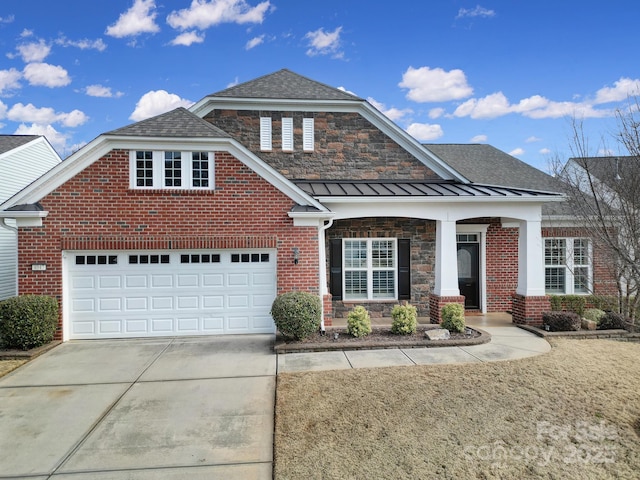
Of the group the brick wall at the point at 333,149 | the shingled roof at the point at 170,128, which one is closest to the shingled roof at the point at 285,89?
the brick wall at the point at 333,149

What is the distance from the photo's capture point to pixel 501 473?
398cm

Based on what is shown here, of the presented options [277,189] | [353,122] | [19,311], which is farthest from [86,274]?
[353,122]

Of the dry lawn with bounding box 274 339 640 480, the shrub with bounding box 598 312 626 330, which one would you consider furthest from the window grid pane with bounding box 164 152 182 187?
the shrub with bounding box 598 312 626 330

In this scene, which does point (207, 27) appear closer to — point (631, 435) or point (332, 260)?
point (332, 260)

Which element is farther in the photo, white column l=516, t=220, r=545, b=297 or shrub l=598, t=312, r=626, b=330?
white column l=516, t=220, r=545, b=297

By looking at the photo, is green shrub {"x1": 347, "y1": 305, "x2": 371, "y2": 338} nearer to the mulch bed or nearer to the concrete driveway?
the mulch bed

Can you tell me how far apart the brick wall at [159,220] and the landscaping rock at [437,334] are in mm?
2823

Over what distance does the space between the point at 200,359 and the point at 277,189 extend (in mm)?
4176

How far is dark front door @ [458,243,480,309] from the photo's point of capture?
12.7 meters

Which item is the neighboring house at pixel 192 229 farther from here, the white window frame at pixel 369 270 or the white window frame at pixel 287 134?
the white window frame at pixel 287 134

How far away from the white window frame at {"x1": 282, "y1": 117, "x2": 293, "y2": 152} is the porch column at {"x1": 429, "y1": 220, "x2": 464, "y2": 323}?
514 centimetres

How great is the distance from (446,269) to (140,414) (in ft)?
25.3

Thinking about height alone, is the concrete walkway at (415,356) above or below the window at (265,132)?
below

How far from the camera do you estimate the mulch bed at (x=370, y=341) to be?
8.46 meters
